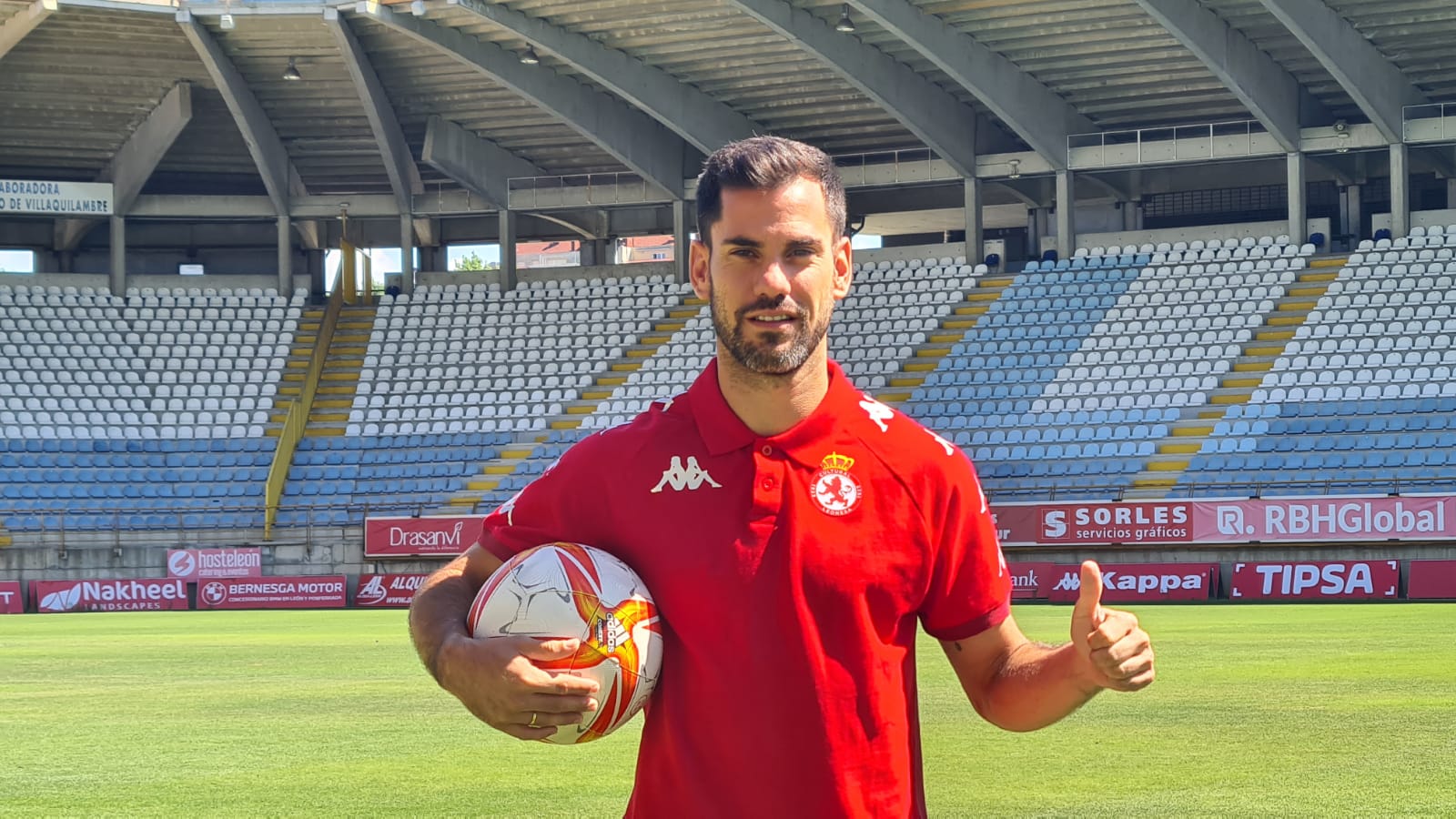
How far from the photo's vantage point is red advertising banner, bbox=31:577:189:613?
30.4m

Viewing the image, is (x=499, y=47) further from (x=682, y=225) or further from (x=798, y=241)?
(x=798, y=241)

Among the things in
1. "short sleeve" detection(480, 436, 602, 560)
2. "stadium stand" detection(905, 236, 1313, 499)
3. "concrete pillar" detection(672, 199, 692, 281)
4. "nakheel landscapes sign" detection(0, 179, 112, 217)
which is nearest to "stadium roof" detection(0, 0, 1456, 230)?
"concrete pillar" detection(672, 199, 692, 281)

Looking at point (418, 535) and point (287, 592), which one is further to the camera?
point (418, 535)

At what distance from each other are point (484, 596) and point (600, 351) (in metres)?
34.3

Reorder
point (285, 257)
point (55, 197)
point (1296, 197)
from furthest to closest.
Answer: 1. point (285, 257)
2. point (55, 197)
3. point (1296, 197)

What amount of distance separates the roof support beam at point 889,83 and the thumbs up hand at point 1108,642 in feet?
91.1

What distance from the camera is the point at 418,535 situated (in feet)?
102

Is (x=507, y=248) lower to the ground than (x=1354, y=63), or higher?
lower

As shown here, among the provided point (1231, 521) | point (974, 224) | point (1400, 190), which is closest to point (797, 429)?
point (1231, 521)

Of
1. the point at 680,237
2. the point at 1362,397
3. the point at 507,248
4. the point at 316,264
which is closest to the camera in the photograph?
the point at 1362,397

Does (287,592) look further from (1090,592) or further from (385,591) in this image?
(1090,592)

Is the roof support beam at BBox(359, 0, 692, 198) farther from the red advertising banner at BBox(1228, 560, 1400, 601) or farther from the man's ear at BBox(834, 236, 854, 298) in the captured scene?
the man's ear at BBox(834, 236, 854, 298)

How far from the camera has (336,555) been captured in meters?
31.7

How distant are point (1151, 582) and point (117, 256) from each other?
25480 millimetres
